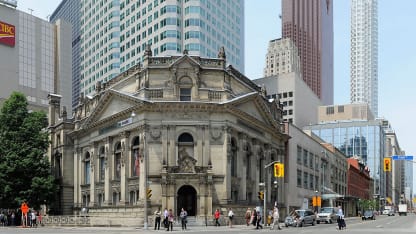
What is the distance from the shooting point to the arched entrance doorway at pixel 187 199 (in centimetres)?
5969

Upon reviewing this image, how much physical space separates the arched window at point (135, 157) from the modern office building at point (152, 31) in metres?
51.9

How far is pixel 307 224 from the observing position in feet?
198

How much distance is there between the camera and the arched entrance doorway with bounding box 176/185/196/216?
59688 millimetres

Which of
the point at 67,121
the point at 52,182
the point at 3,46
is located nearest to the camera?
the point at 52,182

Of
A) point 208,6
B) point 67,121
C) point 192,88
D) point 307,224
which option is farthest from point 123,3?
point 307,224

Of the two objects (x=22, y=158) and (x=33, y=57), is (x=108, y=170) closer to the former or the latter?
(x=22, y=158)

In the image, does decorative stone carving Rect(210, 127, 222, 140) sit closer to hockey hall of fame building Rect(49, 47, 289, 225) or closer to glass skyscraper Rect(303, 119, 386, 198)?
hockey hall of fame building Rect(49, 47, 289, 225)

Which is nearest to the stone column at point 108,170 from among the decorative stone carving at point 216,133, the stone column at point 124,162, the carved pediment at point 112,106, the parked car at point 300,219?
the carved pediment at point 112,106

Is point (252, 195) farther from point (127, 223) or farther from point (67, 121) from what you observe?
point (67, 121)

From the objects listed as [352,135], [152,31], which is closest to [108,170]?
[152,31]

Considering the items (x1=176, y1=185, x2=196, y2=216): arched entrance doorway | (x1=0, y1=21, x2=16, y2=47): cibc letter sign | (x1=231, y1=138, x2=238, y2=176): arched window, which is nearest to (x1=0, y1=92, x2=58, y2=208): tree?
(x1=176, y1=185, x2=196, y2=216): arched entrance doorway

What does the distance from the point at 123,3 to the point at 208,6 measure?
77.2ft

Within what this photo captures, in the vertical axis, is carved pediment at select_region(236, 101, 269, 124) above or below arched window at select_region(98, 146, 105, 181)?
Answer: above

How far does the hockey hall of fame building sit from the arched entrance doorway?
0.10 m
